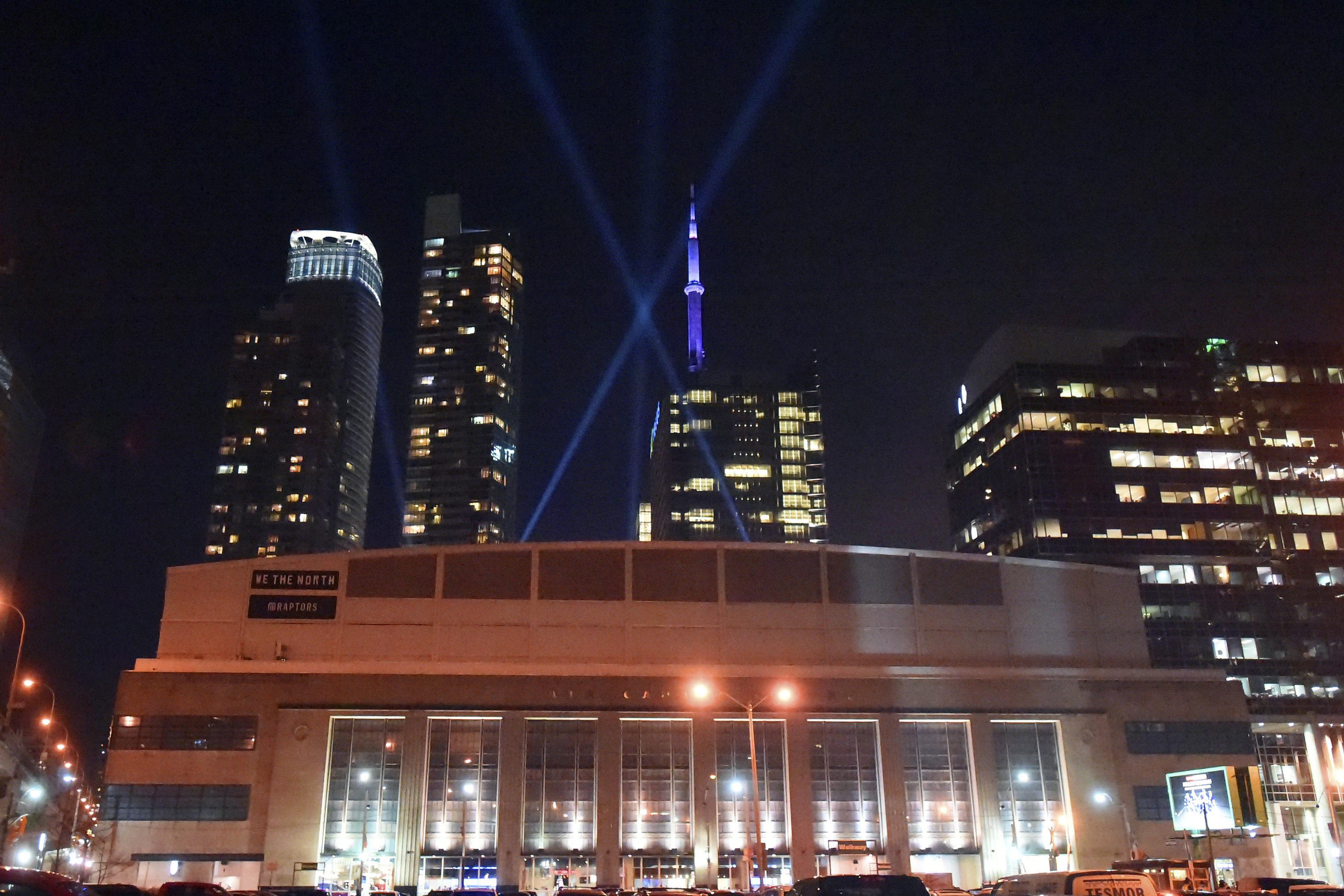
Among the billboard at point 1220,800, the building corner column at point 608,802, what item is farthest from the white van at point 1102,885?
the building corner column at point 608,802

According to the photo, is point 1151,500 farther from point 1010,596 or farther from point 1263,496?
point 1010,596

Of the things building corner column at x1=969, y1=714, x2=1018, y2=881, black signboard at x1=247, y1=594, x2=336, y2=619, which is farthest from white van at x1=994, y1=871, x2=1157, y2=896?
black signboard at x1=247, y1=594, x2=336, y2=619

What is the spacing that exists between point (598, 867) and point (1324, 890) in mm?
42375

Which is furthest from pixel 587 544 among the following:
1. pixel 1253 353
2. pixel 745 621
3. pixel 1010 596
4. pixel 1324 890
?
pixel 1253 353

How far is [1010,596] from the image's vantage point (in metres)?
77.9

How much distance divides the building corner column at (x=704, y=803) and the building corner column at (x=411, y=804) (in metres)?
17.5

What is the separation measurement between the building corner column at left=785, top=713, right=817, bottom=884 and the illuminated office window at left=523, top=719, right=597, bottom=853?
42.8 ft

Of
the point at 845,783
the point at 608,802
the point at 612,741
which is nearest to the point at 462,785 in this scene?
the point at 608,802

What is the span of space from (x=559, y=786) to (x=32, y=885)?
59709 mm

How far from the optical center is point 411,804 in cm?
6838

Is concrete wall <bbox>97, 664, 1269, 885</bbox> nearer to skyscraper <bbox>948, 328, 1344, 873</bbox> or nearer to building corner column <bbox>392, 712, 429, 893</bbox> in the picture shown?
building corner column <bbox>392, 712, 429, 893</bbox>

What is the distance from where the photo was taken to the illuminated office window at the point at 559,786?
227 feet

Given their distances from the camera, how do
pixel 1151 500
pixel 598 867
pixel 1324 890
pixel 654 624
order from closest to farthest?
pixel 1324 890 → pixel 598 867 → pixel 654 624 → pixel 1151 500

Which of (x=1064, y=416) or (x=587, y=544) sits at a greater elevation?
(x=1064, y=416)
